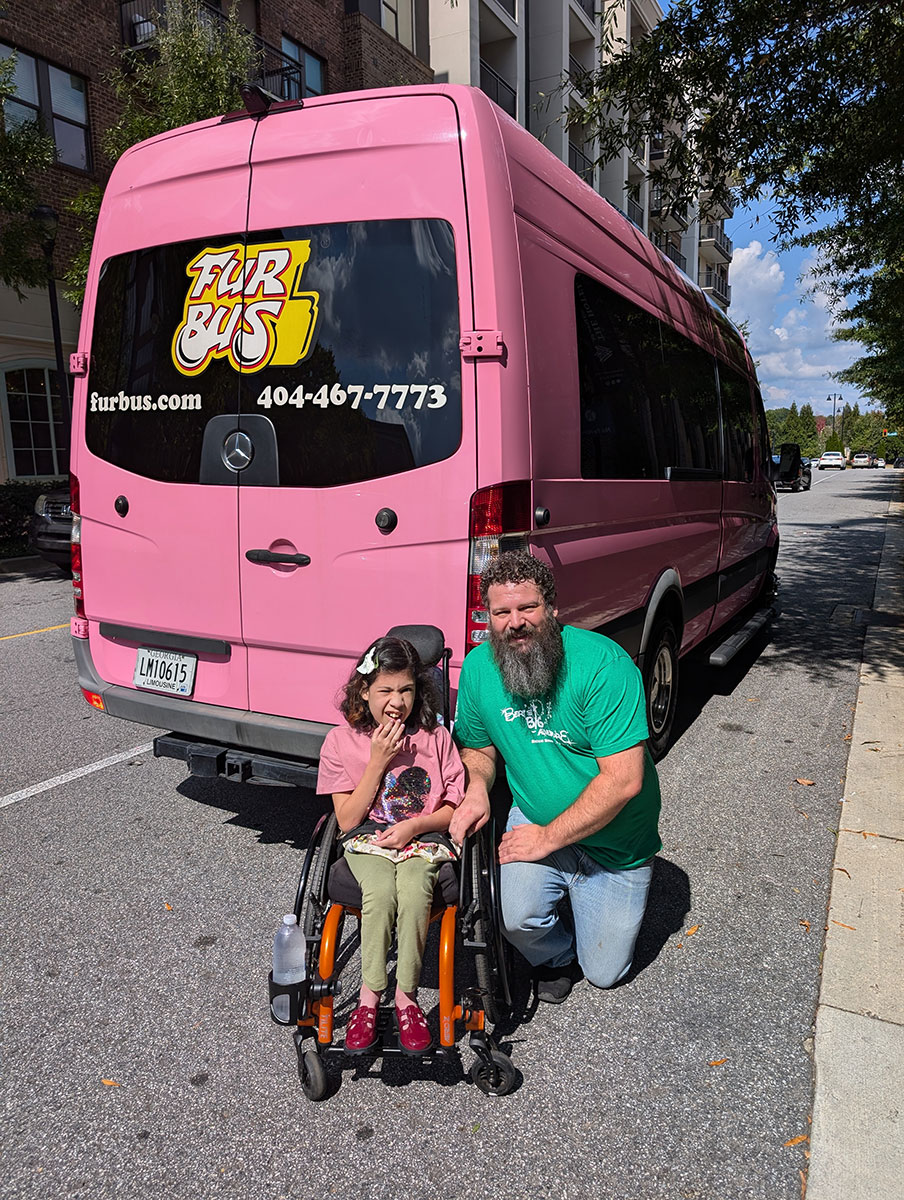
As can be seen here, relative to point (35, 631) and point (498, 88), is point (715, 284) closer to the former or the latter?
point (498, 88)

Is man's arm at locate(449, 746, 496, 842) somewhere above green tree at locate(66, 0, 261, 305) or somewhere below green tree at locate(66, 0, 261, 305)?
below

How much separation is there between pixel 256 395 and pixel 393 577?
0.92 meters

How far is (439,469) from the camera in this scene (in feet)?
10.0

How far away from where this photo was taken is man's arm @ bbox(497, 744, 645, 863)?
260 centimetres

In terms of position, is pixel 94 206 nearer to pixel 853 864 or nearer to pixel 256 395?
pixel 256 395

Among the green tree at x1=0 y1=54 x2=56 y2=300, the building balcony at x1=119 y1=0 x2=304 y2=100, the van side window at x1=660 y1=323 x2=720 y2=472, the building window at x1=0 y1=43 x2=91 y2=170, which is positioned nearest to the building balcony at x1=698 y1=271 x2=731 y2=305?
the building balcony at x1=119 y1=0 x2=304 y2=100

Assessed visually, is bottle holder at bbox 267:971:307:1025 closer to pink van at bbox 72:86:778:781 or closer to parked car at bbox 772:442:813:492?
pink van at bbox 72:86:778:781

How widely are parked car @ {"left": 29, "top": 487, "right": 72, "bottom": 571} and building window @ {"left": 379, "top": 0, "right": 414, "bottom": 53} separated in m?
17.2

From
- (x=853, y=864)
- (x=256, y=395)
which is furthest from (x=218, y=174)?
(x=853, y=864)

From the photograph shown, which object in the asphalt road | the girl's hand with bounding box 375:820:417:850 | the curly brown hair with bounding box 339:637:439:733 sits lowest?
the asphalt road

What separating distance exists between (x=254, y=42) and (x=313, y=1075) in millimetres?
19363

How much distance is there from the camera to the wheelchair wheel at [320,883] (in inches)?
101

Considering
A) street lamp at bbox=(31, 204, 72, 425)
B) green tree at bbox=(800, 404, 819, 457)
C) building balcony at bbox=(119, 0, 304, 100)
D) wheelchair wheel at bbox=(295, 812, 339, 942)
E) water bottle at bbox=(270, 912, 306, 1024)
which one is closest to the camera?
water bottle at bbox=(270, 912, 306, 1024)

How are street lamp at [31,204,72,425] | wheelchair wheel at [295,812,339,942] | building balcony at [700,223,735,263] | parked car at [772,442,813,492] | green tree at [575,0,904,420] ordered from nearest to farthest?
wheelchair wheel at [295,812,339,942], green tree at [575,0,904,420], parked car at [772,442,813,492], street lamp at [31,204,72,425], building balcony at [700,223,735,263]
